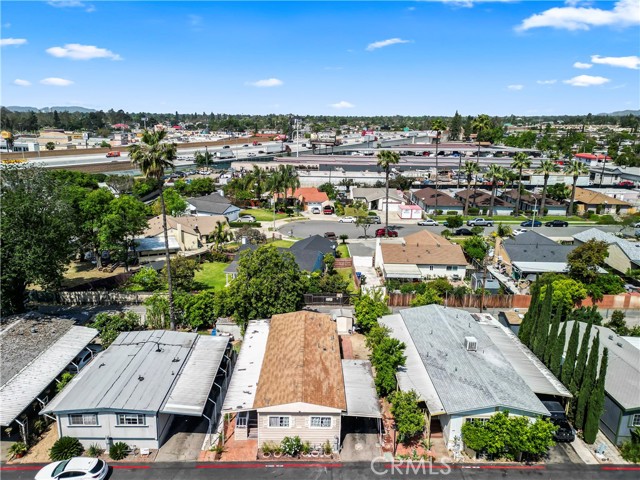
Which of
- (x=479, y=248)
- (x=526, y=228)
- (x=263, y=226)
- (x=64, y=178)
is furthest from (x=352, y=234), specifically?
(x=64, y=178)

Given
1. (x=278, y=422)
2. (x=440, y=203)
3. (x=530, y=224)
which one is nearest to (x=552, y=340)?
(x=278, y=422)

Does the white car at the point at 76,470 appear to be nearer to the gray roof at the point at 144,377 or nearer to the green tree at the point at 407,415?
the gray roof at the point at 144,377

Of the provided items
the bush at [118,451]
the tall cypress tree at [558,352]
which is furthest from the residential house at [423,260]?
the bush at [118,451]

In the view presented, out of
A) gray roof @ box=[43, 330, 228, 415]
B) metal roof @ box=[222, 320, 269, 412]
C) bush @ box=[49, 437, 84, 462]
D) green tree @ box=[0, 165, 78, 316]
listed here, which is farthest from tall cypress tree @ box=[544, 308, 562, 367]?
green tree @ box=[0, 165, 78, 316]

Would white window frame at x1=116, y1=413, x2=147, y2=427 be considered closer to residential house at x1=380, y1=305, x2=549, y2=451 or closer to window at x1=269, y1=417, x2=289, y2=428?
window at x1=269, y1=417, x2=289, y2=428

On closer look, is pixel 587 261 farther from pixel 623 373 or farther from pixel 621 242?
pixel 623 373
